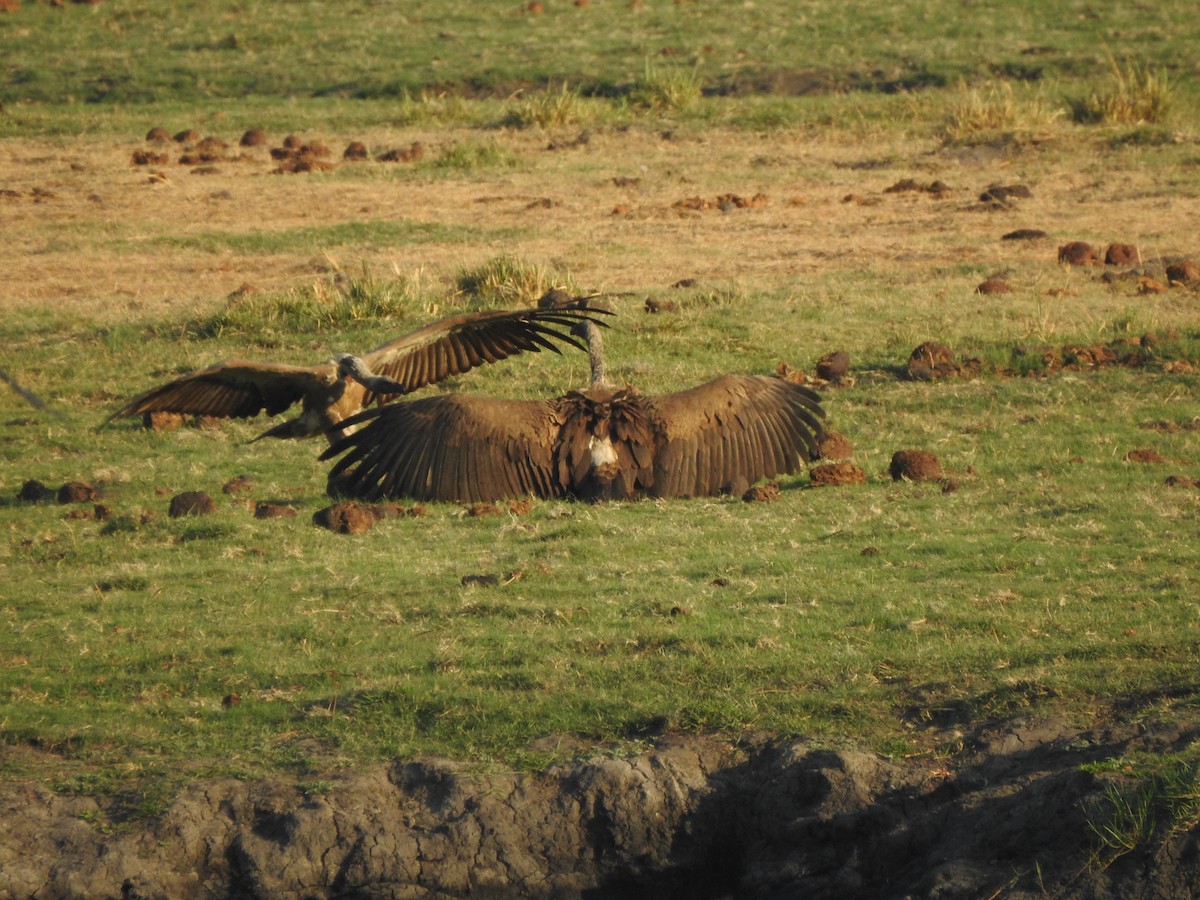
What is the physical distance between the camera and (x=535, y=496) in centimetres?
817

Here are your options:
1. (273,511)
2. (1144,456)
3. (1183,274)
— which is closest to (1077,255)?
(1183,274)

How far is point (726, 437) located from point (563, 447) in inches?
31.6

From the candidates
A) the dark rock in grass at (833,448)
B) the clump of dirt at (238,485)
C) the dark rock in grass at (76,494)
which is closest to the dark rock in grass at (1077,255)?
the dark rock in grass at (833,448)

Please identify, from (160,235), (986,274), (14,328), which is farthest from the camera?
(160,235)

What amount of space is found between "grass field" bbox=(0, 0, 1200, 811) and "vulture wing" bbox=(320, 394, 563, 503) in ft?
0.88

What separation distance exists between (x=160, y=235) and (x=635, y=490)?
8.42m

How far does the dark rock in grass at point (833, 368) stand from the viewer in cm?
1055

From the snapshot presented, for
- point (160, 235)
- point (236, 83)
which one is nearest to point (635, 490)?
point (160, 235)

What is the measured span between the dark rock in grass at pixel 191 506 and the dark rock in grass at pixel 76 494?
0.56 metres

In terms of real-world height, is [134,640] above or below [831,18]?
below

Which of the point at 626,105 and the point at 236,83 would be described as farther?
the point at 236,83

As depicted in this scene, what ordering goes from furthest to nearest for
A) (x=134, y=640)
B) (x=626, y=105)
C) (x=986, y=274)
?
(x=626, y=105), (x=986, y=274), (x=134, y=640)

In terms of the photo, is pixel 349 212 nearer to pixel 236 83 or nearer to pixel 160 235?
pixel 160 235

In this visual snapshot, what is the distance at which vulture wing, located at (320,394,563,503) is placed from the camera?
782 cm
